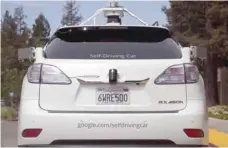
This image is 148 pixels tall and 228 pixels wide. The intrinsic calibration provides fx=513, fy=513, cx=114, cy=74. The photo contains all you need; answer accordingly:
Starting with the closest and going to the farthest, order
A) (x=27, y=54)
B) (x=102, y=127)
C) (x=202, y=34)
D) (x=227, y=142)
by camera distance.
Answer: (x=102, y=127), (x=27, y=54), (x=227, y=142), (x=202, y=34)

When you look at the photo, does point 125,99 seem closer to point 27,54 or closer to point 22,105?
point 22,105

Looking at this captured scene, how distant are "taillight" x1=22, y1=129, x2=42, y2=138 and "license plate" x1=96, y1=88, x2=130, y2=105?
64 centimetres

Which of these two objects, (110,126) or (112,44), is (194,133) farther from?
(112,44)

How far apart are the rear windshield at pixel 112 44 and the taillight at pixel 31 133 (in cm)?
75

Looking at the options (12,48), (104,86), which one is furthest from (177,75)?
(12,48)

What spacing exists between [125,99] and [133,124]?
0.89 feet

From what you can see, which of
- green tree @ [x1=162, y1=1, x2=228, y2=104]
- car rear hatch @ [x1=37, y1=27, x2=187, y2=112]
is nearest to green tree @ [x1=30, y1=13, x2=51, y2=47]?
green tree @ [x1=162, y1=1, x2=228, y2=104]

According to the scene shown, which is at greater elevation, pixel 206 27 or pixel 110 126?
pixel 206 27

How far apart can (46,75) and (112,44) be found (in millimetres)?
764

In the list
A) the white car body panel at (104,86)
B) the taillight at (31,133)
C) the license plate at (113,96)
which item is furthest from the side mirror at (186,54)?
the taillight at (31,133)

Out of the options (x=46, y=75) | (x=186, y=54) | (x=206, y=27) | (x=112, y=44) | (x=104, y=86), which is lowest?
(x=104, y=86)

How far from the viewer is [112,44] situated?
17.1 ft

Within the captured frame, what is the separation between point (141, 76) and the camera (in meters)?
4.91

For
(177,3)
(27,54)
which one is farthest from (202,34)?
(27,54)
